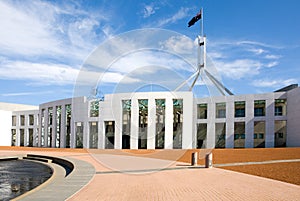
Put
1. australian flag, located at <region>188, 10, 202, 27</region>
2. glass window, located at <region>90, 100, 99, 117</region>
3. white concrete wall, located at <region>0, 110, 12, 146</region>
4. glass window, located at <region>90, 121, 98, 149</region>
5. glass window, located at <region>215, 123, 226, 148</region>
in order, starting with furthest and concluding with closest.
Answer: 1. white concrete wall, located at <region>0, 110, 12, 146</region>
2. australian flag, located at <region>188, 10, 202, 27</region>
3. glass window, located at <region>90, 100, 99, 117</region>
4. glass window, located at <region>215, 123, 226, 148</region>
5. glass window, located at <region>90, 121, 98, 149</region>

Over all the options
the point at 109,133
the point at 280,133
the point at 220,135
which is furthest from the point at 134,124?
the point at 280,133

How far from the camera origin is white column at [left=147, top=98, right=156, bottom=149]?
135 ft

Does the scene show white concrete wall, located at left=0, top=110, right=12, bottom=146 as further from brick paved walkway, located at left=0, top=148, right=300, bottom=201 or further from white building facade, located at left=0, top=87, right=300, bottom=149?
brick paved walkway, located at left=0, top=148, right=300, bottom=201

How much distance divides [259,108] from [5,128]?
160 feet

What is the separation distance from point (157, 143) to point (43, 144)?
2421cm

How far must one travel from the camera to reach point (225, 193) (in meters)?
9.55

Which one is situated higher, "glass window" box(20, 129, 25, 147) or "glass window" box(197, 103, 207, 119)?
"glass window" box(197, 103, 207, 119)

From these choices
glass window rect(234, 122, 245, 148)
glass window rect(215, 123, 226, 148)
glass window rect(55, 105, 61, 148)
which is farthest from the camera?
glass window rect(55, 105, 61, 148)

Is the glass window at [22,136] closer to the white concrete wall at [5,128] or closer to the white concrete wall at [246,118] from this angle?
the white concrete wall at [5,128]

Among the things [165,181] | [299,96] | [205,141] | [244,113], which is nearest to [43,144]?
[205,141]

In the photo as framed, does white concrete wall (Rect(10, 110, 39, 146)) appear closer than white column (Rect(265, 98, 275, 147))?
No

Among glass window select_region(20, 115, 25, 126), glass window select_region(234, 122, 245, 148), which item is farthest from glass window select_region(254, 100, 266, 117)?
glass window select_region(20, 115, 25, 126)

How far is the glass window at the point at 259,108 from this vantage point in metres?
43.7

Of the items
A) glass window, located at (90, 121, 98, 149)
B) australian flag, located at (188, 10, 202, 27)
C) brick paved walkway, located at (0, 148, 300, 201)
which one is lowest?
glass window, located at (90, 121, 98, 149)
